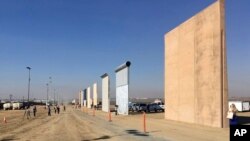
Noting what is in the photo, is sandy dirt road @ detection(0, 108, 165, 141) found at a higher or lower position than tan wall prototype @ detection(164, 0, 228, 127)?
lower

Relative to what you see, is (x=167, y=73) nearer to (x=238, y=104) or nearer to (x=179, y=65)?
(x=179, y=65)

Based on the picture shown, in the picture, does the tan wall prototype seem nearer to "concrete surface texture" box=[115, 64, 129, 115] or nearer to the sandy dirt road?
the sandy dirt road

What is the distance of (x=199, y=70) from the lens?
1403 inches

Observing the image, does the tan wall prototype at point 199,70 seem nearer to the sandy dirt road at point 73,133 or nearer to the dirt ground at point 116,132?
the dirt ground at point 116,132

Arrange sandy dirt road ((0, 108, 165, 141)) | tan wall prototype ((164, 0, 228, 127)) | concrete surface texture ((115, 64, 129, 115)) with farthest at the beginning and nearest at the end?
1. concrete surface texture ((115, 64, 129, 115))
2. tan wall prototype ((164, 0, 228, 127))
3. sandy dirt road ((0, 108, 165, 141))

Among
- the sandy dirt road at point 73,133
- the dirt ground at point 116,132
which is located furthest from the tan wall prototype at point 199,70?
the sandy dirt road at point 73,133

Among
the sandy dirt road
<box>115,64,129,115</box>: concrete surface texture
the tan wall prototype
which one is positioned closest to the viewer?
the sandy dirt road

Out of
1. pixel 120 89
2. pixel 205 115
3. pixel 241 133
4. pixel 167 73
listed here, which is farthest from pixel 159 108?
pixel 241 133

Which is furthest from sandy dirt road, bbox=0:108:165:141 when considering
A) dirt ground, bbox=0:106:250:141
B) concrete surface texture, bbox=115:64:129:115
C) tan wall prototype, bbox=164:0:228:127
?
concrete surface texture, bbox=115:64:129:115

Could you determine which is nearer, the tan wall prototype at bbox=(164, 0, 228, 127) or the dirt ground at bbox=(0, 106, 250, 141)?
the dirt ground at bbox=(0, 106, 250, 141)

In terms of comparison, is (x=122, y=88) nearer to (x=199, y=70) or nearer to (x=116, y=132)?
(x=199, y=70)

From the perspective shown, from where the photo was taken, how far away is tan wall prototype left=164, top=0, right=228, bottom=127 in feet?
104

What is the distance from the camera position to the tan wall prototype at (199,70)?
104ft

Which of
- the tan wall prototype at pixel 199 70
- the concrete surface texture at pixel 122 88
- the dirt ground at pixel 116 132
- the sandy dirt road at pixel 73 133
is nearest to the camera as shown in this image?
the dirt ground at pixel 116 132
